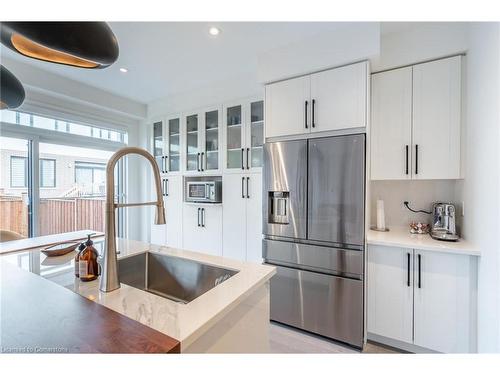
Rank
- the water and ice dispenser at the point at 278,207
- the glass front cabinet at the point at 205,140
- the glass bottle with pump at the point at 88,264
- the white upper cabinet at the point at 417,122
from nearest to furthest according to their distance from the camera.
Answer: the glass bottle with pump at the point at 88,264
the white upper cabinet at the point at 417,122
the water and ice dispenser at the point at 278,207
the glass front cabinet at the point at 205,140

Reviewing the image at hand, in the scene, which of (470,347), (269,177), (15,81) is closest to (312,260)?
(269,177)

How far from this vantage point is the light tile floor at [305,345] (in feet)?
6.07

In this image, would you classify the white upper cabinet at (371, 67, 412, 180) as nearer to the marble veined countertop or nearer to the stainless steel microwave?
the marble veined countertop

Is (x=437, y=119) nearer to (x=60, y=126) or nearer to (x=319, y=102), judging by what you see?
(x=319, y=102)

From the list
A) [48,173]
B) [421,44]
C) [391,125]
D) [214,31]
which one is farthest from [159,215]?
[48,173]

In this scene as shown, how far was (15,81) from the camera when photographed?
1092mm

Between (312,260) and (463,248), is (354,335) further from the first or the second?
(463,248)

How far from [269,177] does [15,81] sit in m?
1.77

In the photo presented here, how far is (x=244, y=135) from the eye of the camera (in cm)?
283

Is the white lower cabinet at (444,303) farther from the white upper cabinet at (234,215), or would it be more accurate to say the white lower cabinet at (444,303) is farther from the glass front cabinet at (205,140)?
the glass front cabinet at (205,140)

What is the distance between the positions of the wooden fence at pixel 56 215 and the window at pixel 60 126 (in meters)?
0.90

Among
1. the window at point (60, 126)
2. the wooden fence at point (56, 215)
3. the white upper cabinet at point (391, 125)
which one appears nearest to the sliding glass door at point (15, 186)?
the wooden fence at point (56, 215)

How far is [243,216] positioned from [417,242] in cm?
172

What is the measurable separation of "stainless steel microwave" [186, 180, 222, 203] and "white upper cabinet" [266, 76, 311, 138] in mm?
1087
